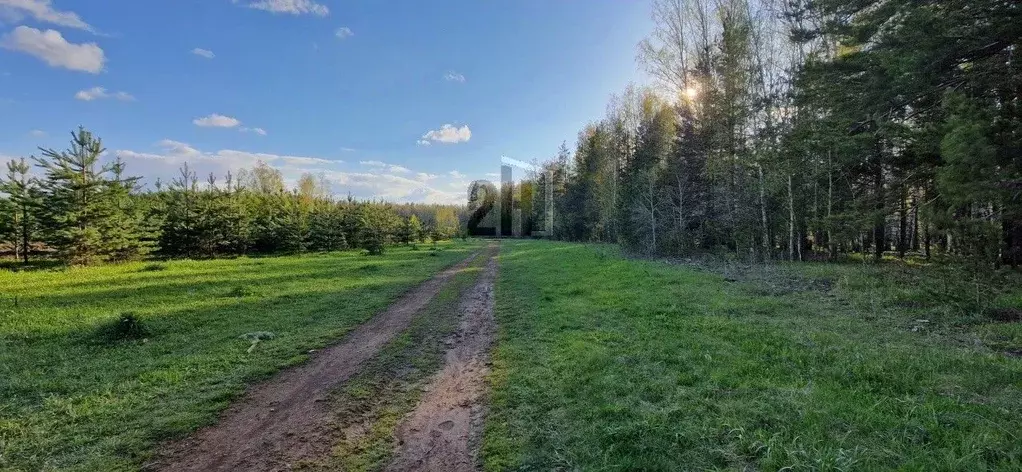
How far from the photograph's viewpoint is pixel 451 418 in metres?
4.77

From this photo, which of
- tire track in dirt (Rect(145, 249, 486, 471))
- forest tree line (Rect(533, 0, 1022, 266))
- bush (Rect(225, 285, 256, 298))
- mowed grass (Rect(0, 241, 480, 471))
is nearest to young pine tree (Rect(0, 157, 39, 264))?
mowed grass (Rect(0, 241, 480, 471))

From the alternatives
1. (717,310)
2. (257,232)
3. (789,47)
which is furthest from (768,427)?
(257,232)

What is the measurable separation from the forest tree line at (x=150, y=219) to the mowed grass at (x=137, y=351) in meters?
5.67

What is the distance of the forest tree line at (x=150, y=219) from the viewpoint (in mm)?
18578

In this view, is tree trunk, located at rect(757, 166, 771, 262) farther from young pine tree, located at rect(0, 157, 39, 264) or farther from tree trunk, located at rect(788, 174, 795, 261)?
young pine tree, located at rect(0, 157, 39, 264)

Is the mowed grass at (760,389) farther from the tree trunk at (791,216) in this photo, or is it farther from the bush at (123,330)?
the tree trunk at (791,216)

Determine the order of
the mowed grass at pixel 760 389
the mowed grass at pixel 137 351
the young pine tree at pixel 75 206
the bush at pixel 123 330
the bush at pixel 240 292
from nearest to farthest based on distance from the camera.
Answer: the mowed grass at pixel 760 389 < the mowed grass at pixel 137 351 < the bush at pixel 123 330 < the bush at pixel 240 292 < the young pine tree at pixel 75 206

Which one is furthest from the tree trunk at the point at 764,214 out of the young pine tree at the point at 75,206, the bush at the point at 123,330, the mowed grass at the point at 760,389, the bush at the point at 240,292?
the young pine tree at the point at 75,206

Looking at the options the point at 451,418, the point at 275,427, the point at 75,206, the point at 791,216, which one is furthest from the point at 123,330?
the point at 791,216

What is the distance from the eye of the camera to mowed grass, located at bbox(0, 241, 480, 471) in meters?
4.21

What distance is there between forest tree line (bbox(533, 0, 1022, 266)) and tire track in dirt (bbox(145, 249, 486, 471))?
32.9ft

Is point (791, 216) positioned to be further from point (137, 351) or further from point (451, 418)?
point (137, 351)

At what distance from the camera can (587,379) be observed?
5.64 meters

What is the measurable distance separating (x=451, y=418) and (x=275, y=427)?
1.85 meters
